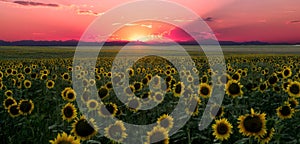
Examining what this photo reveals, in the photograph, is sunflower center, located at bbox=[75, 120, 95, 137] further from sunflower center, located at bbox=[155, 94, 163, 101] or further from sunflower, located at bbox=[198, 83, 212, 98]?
sunflower center, located at bbox=[155, 94, 163, 101]

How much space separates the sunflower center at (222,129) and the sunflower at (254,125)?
480 millimetres

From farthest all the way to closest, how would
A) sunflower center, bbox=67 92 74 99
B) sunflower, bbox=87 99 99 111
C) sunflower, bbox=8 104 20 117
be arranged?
sunflower center, bbox=67 92 74 99
sunflower, bbox=8 104 20 117
sunflower, bbox=87 99 99 111

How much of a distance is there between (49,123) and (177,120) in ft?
10.9

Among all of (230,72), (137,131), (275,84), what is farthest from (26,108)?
(230,72)

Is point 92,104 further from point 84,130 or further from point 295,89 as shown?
point 295,89

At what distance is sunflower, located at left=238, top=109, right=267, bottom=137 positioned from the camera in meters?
4.85

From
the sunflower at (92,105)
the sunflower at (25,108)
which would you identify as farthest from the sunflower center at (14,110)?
the sunflower at (92,105)

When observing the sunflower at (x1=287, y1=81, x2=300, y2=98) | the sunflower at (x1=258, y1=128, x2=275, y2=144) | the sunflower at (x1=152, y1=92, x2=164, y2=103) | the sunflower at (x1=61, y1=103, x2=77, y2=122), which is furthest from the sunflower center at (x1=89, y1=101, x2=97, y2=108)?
the sunflower at (x1=287, y1=81, x2=300, y2=98)

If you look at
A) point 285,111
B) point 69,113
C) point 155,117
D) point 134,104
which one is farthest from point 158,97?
point 285,111

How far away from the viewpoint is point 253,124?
16.1ft

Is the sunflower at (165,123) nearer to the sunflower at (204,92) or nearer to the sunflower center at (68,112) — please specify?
the sunflower center at (68,112)

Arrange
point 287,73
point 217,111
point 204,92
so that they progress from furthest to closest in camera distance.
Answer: point 287,73 < point 204,92 < point 217,111

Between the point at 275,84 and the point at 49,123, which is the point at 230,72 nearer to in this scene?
the point at 275,84

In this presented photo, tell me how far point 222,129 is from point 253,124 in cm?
71
